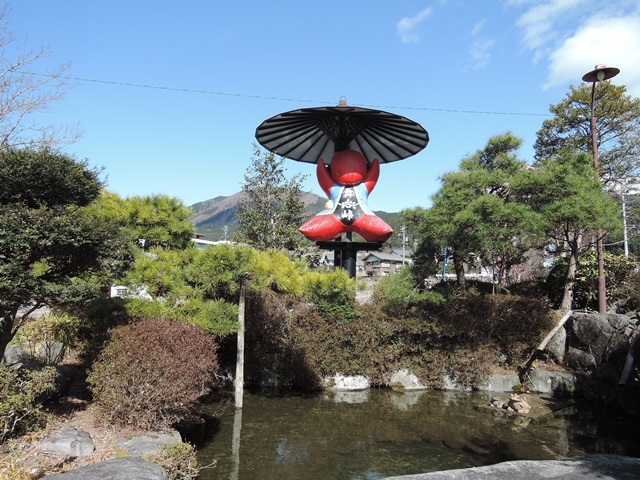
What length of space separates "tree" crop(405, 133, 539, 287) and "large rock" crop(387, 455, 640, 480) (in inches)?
218

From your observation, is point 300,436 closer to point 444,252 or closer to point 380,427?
point 380,427

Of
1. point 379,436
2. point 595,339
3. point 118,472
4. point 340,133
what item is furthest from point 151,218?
point 595,339

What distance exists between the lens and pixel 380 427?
7.43 m

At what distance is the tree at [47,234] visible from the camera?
4395 millimetres

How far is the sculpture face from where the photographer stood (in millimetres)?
9695

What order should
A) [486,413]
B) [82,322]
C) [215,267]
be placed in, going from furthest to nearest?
[486,413]
[82,322]
[215,267]

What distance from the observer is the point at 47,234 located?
447 centimetres

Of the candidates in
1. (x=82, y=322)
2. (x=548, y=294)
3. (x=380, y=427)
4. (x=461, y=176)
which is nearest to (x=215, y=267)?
(x=82, y=322)

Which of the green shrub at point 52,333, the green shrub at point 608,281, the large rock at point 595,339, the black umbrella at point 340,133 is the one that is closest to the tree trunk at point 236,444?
the green shrub at point 52,333

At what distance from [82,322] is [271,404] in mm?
3735

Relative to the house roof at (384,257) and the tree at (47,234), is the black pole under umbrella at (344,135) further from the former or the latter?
the house roof at (384,257)

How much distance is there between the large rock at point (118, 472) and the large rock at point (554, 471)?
80.7 inches

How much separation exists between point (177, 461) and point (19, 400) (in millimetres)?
1683

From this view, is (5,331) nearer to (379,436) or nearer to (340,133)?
(379,436)
